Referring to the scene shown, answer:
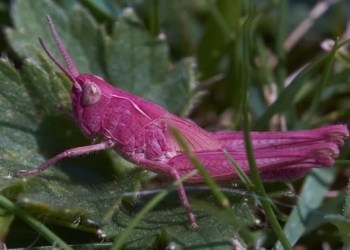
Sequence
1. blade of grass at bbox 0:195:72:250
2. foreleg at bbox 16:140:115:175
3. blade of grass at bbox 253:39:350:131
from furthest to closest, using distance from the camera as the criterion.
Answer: blade of grass at bbox 253:39:350:131 → foreleg at bbox 16:140:115:175 → blade of grass at bbox 0:195:72:250

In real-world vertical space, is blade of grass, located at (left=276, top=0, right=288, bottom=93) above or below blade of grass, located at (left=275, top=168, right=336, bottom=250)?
above

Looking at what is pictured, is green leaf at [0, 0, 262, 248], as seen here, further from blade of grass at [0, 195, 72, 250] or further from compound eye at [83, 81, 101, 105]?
compound eye at [83, 81, 101, 105]

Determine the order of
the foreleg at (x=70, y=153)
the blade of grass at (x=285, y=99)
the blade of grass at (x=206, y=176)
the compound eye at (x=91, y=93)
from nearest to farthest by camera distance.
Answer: the blade of grass at (x=206, y=176), the foreleg at (x=70, y=153), the compound eye at (x=91, y=93), the blade of grass at (x=285, y=99)

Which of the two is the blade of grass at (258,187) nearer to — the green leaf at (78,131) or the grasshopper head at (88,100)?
the green leaf at (78,131)

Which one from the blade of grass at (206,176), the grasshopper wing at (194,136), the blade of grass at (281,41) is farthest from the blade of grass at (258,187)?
the blade of grass at (281,41)

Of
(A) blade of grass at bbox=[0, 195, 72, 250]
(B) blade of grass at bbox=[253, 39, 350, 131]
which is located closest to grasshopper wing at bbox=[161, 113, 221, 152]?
(B) blade of grass at bbox=[253, 39, 350, 131]

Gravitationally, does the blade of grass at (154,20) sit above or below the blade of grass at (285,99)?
above

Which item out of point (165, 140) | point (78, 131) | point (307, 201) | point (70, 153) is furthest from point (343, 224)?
point (78, 131)

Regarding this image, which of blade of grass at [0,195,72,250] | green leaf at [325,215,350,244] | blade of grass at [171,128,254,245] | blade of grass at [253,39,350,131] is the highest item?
blade of grass at [253,39,350,131]
